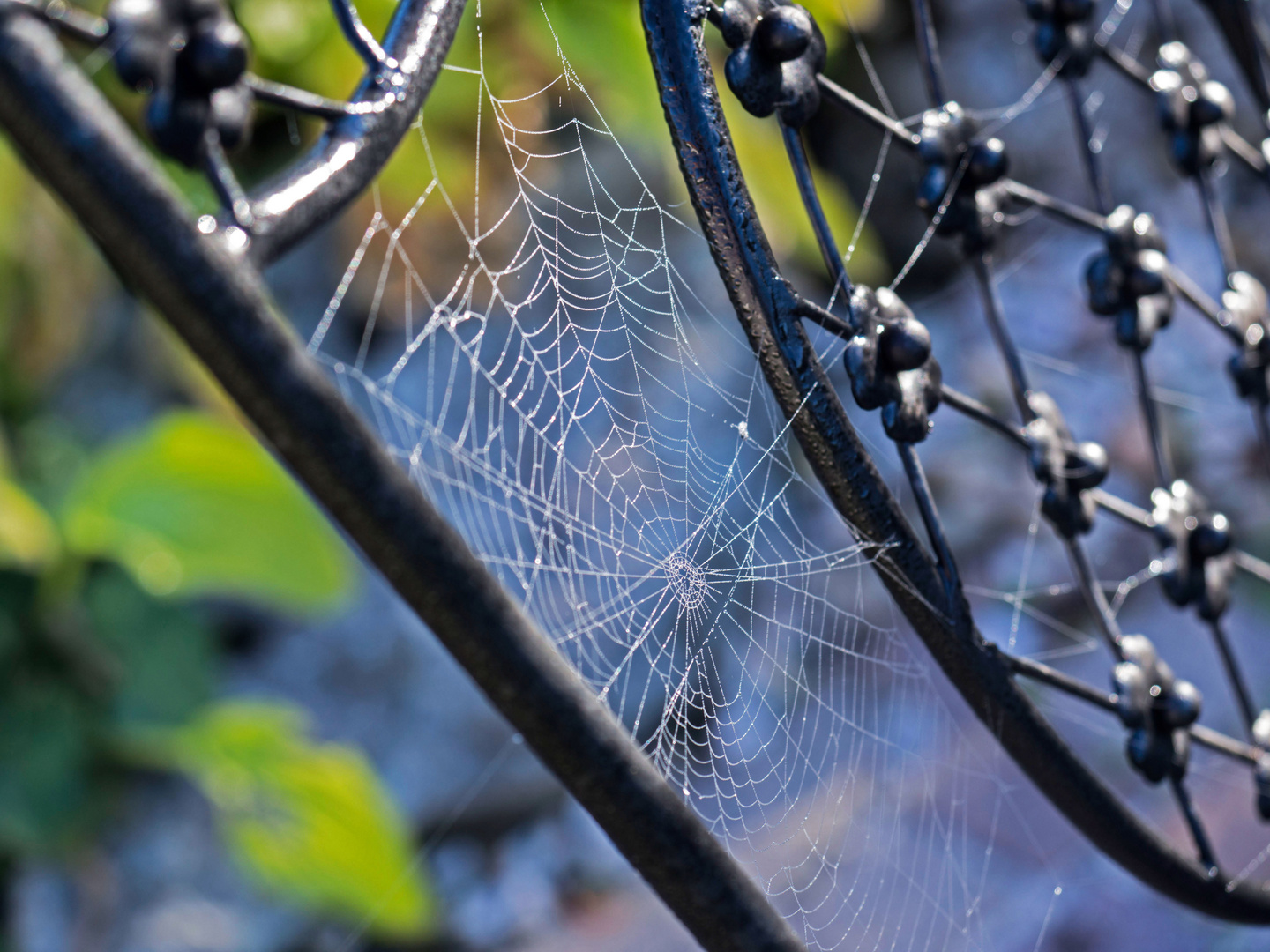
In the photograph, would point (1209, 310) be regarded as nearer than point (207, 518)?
Yes

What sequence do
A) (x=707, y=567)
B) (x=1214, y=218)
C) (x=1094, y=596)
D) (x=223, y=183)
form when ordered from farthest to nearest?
1. (x=707, y=567)
2. (x=1214, y=218)
3. (x=1094, y=596)
4. (x=223, y=183)

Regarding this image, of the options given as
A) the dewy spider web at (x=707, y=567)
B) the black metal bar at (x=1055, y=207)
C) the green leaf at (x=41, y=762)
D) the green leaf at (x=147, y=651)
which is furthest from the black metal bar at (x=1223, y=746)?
the green leaf at (x=41, y=762)

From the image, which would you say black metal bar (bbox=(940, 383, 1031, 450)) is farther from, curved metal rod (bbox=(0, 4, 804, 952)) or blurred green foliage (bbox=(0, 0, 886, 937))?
blurred green foliage (bbox=(0, 0, 886, 937))

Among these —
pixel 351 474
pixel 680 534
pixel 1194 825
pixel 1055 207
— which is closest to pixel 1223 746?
pixel 1194 825

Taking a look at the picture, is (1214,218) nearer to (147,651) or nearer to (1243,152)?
(1243,152)

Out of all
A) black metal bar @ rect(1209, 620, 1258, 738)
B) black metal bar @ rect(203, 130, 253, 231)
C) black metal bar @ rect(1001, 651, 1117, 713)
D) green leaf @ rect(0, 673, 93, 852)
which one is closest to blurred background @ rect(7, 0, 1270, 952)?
green leaf @ rect(0, 673, 93, 852)

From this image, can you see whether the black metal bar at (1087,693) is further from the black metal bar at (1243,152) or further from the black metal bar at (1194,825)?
the black metal bar at (1243,152)
